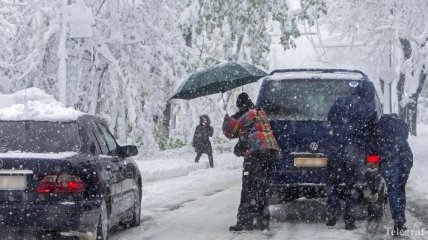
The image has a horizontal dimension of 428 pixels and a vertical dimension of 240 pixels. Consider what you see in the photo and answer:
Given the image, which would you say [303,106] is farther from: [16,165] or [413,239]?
[16,165]

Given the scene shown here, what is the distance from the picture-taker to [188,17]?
28859 millimetres

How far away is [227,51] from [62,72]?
11654 mm

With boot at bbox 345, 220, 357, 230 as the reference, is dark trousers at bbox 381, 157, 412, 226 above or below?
above

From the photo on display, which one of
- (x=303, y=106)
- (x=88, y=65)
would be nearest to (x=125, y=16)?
(x=88, y=65)

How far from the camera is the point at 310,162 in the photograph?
10992 mm

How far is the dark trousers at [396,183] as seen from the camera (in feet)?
32.9

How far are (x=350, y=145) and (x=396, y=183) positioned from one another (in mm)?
775

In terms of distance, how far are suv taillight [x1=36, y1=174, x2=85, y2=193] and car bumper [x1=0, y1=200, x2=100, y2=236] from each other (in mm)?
128

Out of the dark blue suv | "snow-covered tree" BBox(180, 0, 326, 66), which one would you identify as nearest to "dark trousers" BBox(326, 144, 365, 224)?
the dark blue suv

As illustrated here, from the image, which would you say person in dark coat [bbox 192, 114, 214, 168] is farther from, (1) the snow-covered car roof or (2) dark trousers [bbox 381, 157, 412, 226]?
(2) dark trousers [bbox 381, 157, 412, 226]

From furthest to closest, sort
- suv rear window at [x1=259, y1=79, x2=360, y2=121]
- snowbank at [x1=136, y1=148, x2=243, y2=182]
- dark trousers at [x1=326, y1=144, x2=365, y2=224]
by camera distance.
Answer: snowbank at [x1=136, y1=148, x2=243, y2=182] → suv rear window at [x1=259, y1=79, x2=360, y2=121] → dark trousers at [x1=326, y1=144, x2=365, y2=224]

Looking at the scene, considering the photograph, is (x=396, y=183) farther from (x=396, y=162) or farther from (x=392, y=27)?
(x=392, y=27)

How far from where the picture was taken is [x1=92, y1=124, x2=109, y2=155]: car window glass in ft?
30.4

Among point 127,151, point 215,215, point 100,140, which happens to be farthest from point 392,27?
point 100,140
